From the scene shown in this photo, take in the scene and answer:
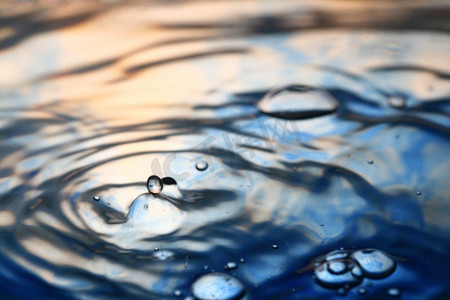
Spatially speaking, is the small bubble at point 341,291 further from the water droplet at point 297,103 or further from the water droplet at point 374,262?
the water droplet at point 297,103

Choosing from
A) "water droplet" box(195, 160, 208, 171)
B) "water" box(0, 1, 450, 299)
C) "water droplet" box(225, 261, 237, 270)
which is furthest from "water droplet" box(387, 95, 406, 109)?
"water droplet" box(225, 261, 237, 270)

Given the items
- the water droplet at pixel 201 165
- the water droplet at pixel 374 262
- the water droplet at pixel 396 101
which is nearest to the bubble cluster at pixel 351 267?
the water droplet at pixel 374 262

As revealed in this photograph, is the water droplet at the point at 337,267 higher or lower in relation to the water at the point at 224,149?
lower

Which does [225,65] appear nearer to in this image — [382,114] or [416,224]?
[382,114]

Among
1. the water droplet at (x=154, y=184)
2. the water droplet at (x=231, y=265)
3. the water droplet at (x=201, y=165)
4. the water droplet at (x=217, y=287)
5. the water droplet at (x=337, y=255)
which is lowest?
the water droplet at (x=217, y=287)

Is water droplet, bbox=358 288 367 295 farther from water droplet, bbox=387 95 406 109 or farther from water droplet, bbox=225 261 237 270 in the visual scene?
water droplet, bbox=387 95 406 109

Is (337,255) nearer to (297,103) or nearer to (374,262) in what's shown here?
(374,262)
